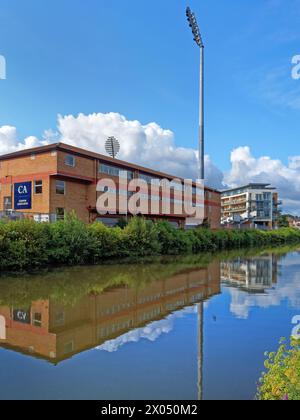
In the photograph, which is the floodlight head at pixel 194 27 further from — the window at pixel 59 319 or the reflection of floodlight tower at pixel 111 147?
the window at pixel 59 319

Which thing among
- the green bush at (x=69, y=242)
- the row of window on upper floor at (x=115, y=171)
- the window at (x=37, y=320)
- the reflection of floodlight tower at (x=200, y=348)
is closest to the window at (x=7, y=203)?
the row of window on upper floor at (x=115, y=171)

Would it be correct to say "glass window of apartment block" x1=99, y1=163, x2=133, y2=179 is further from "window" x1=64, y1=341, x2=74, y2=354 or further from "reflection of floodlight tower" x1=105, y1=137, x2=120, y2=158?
"window" x1=64, y1=341, x2=74, y2=354

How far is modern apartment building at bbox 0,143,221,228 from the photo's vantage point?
90.5ft

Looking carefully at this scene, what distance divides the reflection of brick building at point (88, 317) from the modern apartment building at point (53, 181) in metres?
16.0

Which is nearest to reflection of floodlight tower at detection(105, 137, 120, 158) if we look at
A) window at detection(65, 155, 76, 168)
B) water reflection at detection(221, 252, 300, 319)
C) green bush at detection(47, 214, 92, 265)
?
window at detection(65, 155, 76, 168)

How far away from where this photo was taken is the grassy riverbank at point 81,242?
1678 cm

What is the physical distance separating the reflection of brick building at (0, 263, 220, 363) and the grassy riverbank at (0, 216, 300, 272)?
6860 millimetres

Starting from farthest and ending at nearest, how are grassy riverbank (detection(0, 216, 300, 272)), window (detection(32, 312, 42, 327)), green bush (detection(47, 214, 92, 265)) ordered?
green bush (detection(47, 214, 92, 265)) → grassy riverbank (detection(0, 216, 300, 272)) → window (detection(32, 312, 42, 327))

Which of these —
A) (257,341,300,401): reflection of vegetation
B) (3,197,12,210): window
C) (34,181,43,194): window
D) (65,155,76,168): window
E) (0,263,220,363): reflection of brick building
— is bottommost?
(0,263,220,363): reflection of brick building

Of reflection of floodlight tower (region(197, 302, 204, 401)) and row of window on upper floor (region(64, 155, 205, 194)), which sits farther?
row of window on upper floor (region(64, 155, 205, 194))

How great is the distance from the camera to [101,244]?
22062 millimetres
